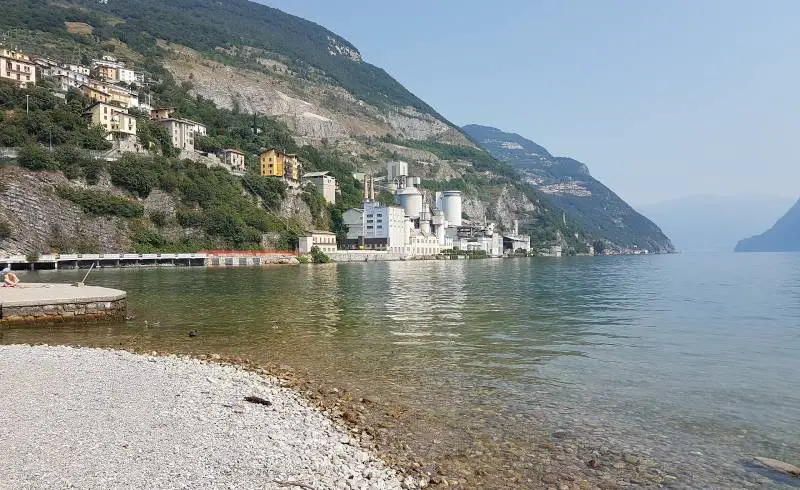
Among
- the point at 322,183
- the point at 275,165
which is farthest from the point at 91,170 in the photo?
the point at 322,183

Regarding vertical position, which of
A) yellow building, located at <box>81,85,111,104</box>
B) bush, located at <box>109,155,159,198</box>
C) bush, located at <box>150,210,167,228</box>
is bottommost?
bush, located at <box>150,210,167,228</box>

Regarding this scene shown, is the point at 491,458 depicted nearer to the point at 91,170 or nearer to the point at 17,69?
the point at 91,170

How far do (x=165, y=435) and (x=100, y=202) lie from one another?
293ft

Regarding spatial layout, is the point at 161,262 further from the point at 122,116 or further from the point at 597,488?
the point at 597,488

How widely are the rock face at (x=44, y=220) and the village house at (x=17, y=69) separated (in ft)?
113

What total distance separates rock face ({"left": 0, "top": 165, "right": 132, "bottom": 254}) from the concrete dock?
191 ft

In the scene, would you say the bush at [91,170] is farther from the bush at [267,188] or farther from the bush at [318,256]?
the bush at [318,256]

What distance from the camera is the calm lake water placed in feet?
39.3

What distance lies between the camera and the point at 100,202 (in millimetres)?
86625

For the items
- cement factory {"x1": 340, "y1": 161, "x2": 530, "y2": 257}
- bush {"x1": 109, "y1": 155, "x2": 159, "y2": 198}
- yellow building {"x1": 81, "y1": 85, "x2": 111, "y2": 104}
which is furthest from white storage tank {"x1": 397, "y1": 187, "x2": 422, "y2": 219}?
bush {"x1": 109, "y1": 155, "x2": 159, "y2": 198}

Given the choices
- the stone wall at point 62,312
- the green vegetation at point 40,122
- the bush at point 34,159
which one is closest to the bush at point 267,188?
the green vegetation at point 40,122

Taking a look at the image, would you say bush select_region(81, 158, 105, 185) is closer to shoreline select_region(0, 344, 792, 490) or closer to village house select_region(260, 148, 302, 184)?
village house select_region(260, 148, 302, 184)

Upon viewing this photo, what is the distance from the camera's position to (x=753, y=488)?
9.27m

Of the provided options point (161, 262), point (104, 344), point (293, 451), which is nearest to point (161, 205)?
point (161, 262)
